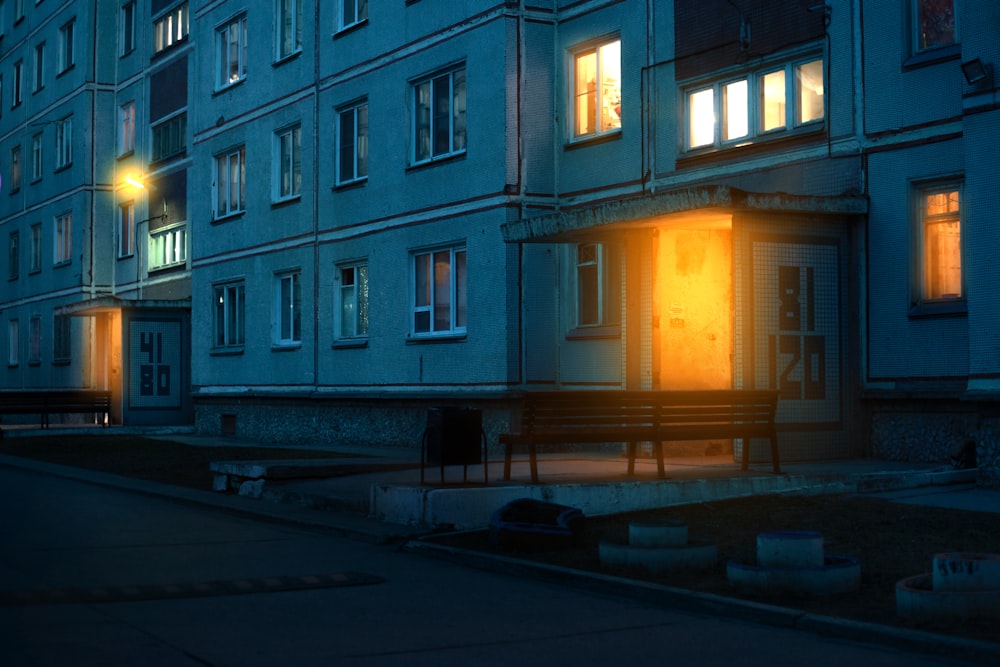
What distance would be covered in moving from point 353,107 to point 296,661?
66.5ft

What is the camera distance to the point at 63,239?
147 feet

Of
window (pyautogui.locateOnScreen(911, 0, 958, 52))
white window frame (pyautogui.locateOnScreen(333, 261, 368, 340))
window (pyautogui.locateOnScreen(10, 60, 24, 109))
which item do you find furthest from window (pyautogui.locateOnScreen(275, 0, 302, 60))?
window (pyautogui.locateOnScreen(10, 60, 24, 109))

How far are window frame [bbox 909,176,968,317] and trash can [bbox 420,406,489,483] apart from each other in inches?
238

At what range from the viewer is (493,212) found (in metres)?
21.8

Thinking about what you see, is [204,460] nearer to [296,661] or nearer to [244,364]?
[244,364]

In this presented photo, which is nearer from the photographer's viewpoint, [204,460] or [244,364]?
[204,460]

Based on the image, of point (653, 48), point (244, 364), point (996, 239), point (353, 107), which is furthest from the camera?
point (244, 364)

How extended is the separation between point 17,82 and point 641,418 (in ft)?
140

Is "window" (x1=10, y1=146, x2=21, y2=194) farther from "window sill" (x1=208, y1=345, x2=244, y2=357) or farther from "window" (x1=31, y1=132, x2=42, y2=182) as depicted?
"window sill" (x1=208, y1=345, x2=244, y2=357)

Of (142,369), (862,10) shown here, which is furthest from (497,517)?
(142,369)

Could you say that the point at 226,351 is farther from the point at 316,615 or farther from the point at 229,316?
the point at 316,615

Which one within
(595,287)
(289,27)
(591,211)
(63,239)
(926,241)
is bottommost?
(595,287)

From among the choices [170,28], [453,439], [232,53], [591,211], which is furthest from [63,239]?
[453,439]

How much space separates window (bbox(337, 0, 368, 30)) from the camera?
2617cm
